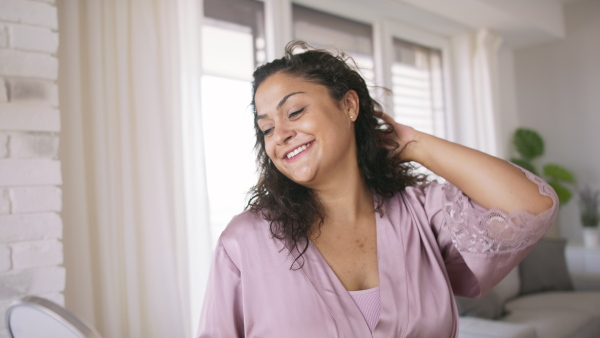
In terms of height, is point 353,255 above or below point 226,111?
below

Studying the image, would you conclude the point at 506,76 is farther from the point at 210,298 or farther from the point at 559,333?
the point at 210,298

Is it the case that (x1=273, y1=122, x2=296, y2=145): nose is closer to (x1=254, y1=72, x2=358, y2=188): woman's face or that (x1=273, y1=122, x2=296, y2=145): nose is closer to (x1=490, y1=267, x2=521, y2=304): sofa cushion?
(x1=254, y1=72, x2=358, y2=188): woman's face

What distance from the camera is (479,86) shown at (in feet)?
16.5

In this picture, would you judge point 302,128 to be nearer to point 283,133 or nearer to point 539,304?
point 283,133

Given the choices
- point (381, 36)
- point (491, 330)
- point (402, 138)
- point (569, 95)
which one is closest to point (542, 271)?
point (491, 330)

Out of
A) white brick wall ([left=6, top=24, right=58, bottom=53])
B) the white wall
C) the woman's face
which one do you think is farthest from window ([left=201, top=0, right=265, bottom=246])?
the white wall

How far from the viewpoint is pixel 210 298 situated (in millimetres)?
1278

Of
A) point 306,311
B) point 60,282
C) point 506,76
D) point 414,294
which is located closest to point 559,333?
point 414,294

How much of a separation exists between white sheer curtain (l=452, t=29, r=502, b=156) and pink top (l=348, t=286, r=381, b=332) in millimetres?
4022

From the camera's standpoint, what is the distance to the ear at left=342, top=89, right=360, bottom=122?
1.49 meters

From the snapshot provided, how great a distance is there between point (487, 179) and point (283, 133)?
520mm

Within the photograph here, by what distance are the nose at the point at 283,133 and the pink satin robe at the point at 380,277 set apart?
0.22m

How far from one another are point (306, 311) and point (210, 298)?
244mm

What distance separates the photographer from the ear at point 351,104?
58.6 inches
